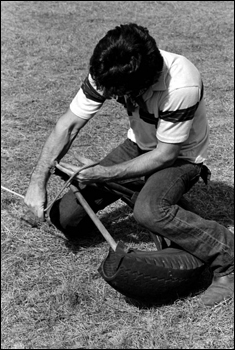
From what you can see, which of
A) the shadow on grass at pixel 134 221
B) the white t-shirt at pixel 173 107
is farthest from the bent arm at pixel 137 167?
the shadow on grass at pixel 134 221

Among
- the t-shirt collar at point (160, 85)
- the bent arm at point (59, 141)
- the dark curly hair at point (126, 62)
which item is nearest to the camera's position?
the dark curly hair at point (126, 62)

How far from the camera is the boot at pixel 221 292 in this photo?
116 inches

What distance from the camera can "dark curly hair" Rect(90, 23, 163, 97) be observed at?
2.62 metres

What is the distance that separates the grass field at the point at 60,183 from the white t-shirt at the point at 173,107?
804 mm

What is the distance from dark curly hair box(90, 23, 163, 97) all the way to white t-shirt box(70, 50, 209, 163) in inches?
7.5

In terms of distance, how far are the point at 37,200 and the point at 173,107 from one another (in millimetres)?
928

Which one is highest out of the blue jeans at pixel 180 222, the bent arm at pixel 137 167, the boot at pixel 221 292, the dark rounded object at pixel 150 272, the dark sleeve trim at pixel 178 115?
the dark sleeve trim at pixel 178 115

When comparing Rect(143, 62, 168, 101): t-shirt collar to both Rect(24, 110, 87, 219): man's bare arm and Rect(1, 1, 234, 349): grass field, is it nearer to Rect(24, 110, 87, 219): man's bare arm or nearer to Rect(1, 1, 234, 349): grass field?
Rect(24, 110, 87, 219): man's bare arm

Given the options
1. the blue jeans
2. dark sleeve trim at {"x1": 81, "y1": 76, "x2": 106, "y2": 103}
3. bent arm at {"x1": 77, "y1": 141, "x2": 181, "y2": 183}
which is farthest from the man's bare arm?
the blue jeans

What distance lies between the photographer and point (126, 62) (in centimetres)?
262

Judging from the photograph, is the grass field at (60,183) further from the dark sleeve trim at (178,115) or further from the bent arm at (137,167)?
the dark sleeve trim at (178,115)

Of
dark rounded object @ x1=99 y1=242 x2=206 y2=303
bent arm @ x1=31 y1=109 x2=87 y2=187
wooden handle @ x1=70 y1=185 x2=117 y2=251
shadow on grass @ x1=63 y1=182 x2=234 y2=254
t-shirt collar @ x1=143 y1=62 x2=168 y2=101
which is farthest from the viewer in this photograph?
shadow on grass @ x1=63 y1=182 x2=234 y2=254

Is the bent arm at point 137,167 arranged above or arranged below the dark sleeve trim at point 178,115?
below

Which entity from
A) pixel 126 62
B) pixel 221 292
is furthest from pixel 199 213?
pixel 126 62
